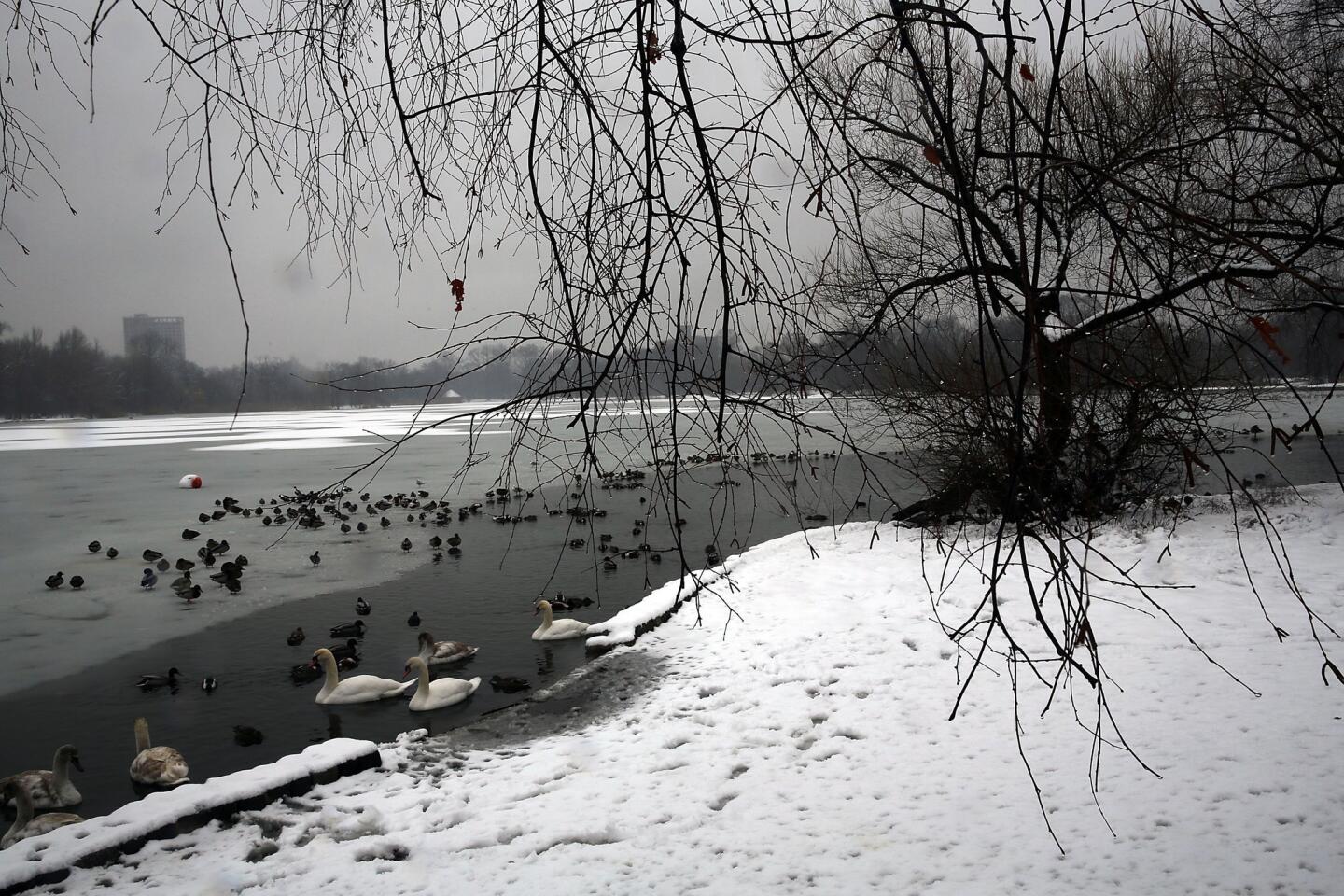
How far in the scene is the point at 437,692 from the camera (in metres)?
6.04

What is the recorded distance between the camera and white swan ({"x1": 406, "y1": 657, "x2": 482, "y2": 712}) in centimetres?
598

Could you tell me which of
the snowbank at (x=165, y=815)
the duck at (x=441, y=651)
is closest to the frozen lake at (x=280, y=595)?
the duck at (x=441, y=651)

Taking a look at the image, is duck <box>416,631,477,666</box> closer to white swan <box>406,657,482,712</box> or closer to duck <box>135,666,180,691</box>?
white swan <box>406,657,482,712</box>

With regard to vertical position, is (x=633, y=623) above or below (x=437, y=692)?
above

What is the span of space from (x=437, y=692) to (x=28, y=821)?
2.31 metres

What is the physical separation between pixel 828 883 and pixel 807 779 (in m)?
0.97

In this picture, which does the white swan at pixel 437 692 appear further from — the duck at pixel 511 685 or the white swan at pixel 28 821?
the white swan at pixel 28 821

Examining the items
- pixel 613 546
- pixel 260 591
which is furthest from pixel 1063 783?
pixel 260 591

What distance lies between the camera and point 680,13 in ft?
5.52

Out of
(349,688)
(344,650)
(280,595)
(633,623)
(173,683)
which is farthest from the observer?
(280,595)

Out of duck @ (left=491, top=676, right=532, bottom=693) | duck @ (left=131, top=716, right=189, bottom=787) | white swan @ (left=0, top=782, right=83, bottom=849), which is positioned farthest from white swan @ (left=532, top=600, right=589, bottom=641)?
white swan @ (left=0, top=782, right=83, bottom=849)

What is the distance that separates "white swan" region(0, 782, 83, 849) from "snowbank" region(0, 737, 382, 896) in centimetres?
A: 29

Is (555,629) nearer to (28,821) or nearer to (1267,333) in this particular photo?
Answer: (28,821)

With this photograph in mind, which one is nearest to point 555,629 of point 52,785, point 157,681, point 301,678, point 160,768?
point 301,678
